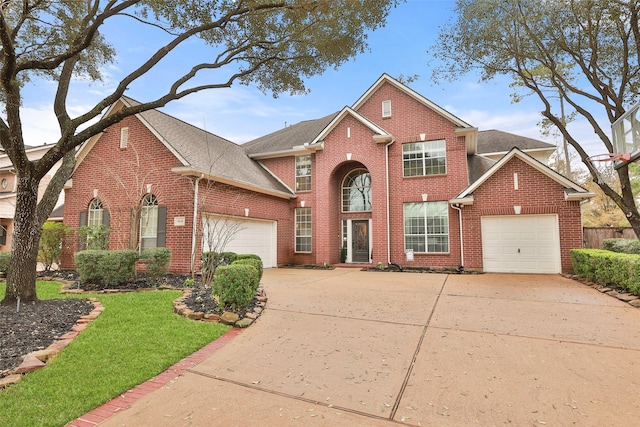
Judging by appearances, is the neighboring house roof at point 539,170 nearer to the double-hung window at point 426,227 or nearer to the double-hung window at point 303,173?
the double-hung window at point 426,227

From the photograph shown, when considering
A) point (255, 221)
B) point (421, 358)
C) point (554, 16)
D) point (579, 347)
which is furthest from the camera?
point (255, 221)

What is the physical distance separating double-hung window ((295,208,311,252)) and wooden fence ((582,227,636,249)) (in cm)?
1242

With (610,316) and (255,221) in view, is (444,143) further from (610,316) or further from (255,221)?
(610,316)

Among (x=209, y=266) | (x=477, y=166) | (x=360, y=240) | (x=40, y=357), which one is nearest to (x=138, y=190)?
(x=209, y=266)

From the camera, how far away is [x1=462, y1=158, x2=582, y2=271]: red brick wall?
38.7 ft

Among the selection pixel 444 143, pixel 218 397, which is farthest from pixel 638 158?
pixel 218 397

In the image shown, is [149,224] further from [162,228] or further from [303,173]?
[303,173]

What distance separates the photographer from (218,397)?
10.2 ft

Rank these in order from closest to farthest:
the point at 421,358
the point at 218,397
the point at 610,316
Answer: the point at 218,397 < the point at 421,358 < the point at 610,316

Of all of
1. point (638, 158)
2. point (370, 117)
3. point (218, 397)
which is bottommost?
point (218, 397)

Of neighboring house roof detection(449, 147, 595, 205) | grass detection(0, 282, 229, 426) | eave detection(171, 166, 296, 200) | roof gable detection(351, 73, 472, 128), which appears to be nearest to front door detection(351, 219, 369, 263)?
eave detection(171, 166, 296, 200)

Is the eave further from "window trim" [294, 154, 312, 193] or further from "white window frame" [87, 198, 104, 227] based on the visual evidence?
"white window frame" [87, 198, 104, 227]

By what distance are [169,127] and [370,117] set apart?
28.8 feet

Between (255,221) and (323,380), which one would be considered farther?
(255,221)
